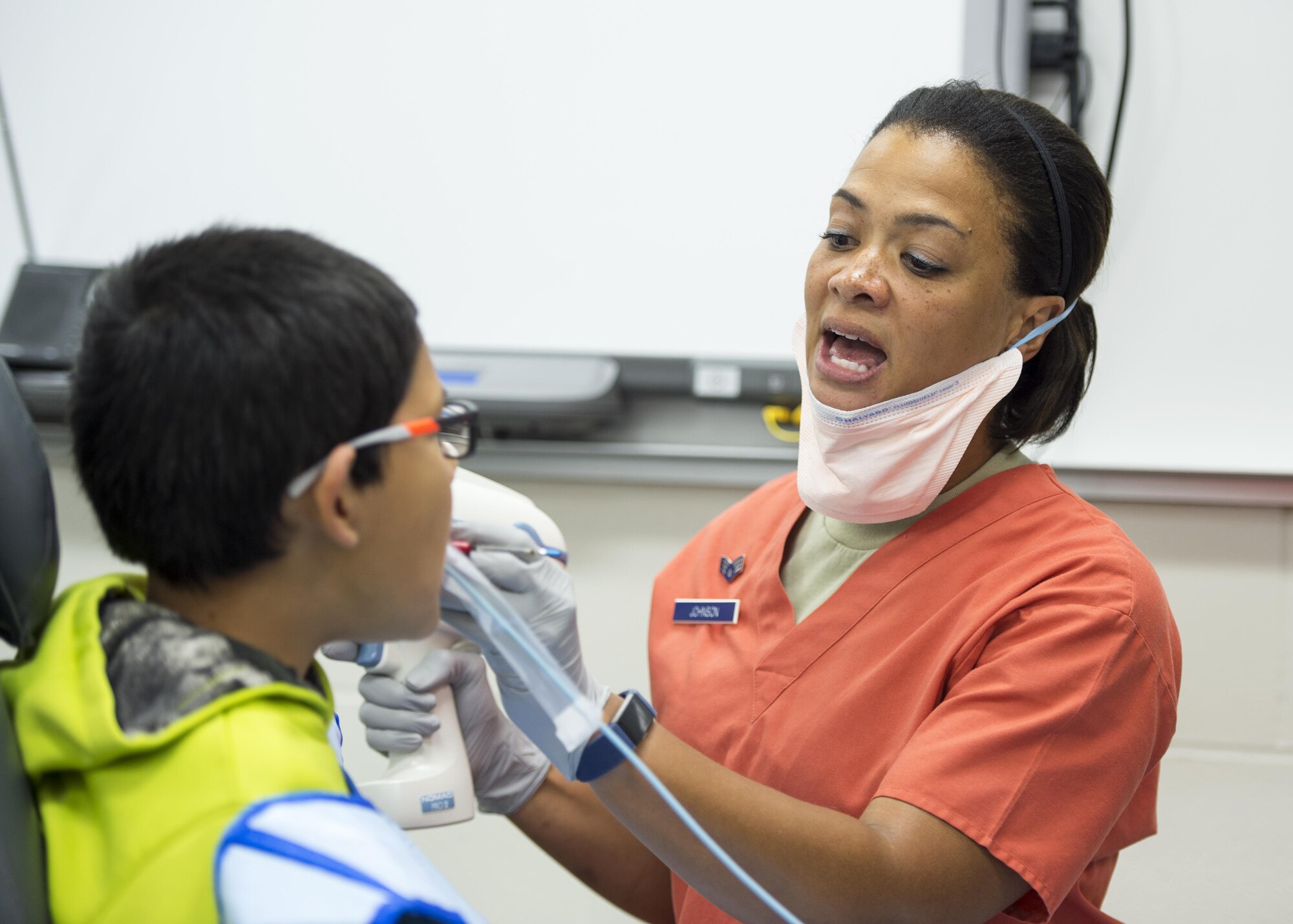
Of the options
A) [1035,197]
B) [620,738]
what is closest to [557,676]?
[620,738]

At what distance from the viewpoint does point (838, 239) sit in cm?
117

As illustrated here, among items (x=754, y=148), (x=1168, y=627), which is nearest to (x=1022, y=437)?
(x=1168, y=627)

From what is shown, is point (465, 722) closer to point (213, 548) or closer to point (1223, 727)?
point (213, 548)

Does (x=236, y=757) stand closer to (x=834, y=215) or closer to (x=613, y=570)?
(x=834, y=215)

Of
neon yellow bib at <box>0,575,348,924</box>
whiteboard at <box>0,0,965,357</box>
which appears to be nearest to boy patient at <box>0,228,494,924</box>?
neon yellow bib at <box>0,575,348,924</box>

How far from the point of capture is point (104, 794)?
630mm

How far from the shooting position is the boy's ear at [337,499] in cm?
68

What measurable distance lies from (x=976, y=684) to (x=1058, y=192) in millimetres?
514

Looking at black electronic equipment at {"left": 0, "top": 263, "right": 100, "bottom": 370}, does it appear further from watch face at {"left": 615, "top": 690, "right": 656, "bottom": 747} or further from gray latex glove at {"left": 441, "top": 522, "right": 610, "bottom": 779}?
watch face at {"left": 615, "top": 690, "right": 656, "bottom": 747}

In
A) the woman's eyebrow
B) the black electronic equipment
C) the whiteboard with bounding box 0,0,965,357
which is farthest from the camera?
the black electronic equipment

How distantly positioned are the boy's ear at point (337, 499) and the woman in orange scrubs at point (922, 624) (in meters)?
0.26

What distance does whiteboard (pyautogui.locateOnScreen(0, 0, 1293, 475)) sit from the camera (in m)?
1.66

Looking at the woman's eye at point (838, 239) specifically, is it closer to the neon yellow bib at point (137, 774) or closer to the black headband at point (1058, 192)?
the black headband at point (1058, 192)

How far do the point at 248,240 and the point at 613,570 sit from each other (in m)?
1.27
